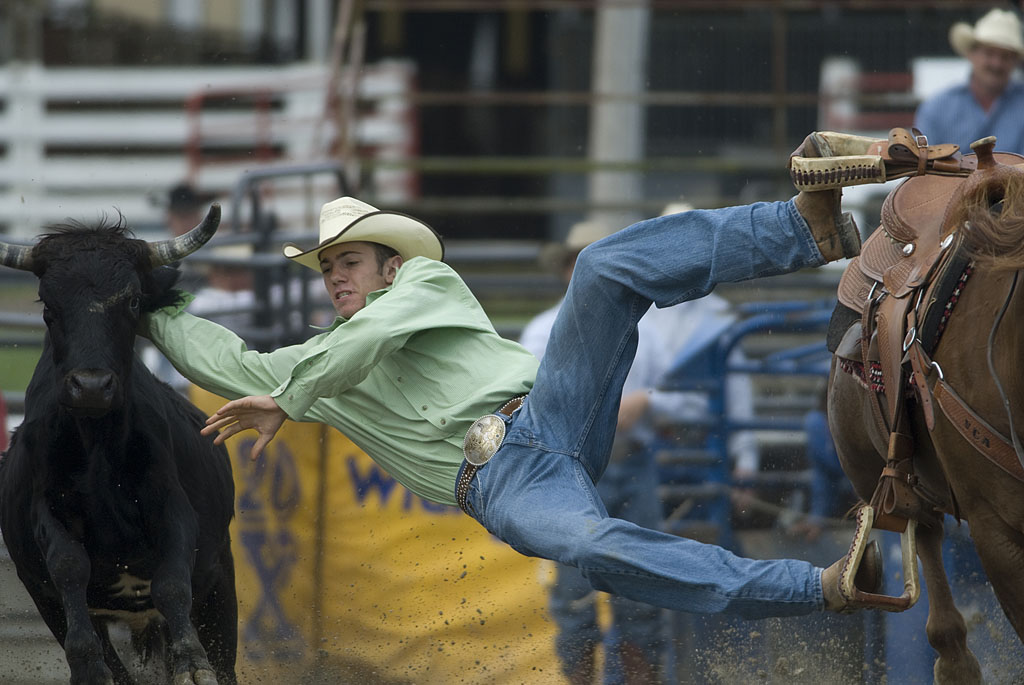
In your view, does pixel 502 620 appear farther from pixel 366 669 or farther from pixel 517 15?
pixel 517 15

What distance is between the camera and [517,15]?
55.4 feet

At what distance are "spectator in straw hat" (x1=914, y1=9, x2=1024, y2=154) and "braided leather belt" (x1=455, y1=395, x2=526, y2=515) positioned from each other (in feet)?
13.6

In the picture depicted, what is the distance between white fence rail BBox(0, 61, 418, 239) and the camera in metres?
13.1

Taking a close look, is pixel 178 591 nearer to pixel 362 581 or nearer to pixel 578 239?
pixel 362 581

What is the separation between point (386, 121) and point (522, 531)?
9751 mm

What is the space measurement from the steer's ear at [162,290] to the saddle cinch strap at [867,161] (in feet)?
6.14

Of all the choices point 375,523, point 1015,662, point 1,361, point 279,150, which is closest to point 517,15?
point 279,150

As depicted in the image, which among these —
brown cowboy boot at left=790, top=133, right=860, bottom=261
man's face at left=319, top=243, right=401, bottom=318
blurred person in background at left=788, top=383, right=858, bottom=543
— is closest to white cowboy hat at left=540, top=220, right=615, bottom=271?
blurred person in background at left=788, top=383, right=858, bottom=543

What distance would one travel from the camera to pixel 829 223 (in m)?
3.69

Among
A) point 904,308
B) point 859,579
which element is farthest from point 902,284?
point 859,579

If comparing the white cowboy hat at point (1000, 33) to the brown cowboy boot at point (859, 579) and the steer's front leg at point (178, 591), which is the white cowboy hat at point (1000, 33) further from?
the steer's front leg at point (178, 591)

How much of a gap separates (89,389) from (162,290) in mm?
576

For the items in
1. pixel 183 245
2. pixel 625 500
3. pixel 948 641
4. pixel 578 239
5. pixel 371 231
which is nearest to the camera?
pixel 183 245

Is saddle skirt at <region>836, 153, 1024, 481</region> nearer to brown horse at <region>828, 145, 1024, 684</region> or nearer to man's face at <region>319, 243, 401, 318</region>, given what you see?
brown horse at <region>828, 145, 1024, 684</region>
